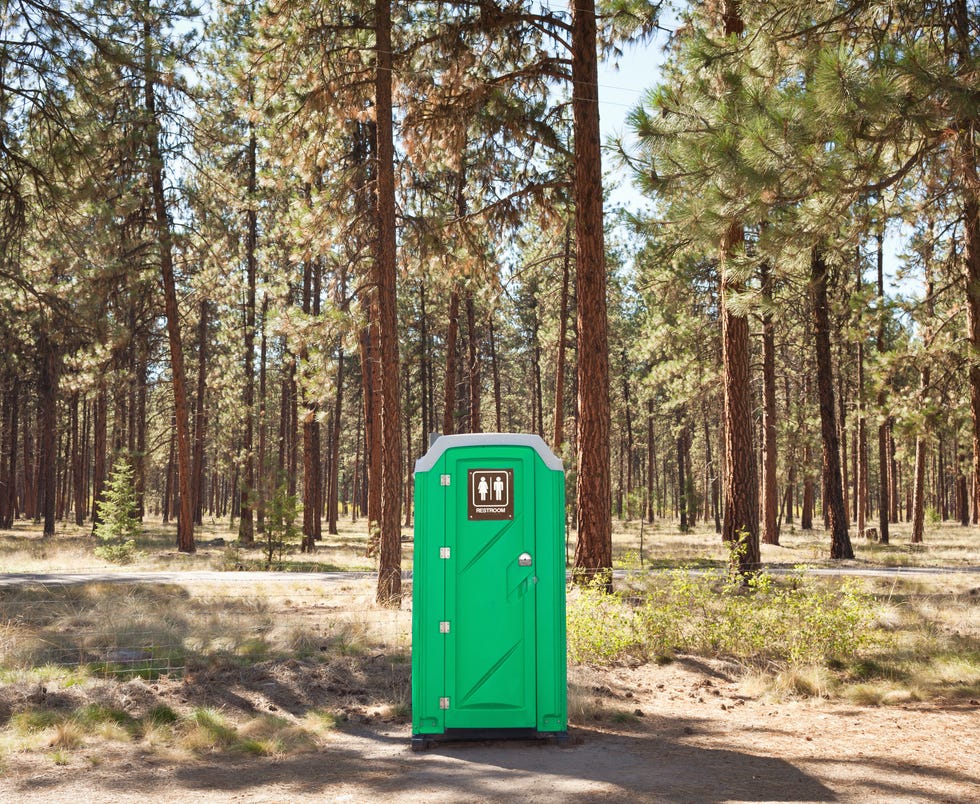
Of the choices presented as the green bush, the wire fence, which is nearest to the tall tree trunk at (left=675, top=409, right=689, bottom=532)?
the wire fence

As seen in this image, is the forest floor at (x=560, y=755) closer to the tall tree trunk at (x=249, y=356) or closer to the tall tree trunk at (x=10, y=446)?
the tall tree trunk at (x=249, y=356)

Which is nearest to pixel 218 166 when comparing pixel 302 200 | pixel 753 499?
pixel 302 200

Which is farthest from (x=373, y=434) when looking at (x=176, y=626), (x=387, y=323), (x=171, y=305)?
(x=176, y=626)

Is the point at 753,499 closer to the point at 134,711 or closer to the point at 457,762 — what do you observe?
the point at 457,762

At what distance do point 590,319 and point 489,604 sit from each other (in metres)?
6.58

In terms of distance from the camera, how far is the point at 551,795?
487cm

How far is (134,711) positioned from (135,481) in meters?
17.6

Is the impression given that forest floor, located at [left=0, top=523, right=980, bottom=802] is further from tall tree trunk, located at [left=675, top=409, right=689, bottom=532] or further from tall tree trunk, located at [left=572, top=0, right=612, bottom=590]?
tall tree trunk, located at [left=675, top=409, right=689, bottom=532]

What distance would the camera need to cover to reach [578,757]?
573cm

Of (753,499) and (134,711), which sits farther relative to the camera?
(753,499)

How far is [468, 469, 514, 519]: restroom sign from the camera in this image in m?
6.04

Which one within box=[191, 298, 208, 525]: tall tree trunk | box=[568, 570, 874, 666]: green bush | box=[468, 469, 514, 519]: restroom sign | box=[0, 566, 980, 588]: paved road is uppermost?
box=[191, 298, 208, 525]: tall tree trunk

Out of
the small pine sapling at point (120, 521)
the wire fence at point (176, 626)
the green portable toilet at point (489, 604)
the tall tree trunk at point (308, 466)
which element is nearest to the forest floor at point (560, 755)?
the green portable toilet at point (489, 604)

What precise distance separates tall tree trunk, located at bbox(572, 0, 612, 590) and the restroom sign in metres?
5.46
